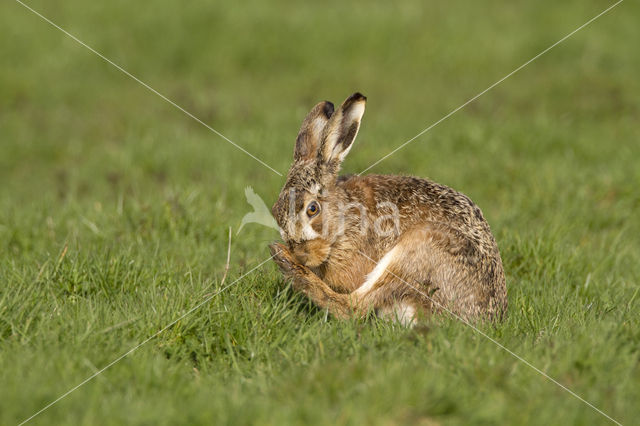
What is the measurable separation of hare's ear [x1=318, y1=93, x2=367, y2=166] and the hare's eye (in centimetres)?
35

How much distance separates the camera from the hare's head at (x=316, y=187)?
4.19 metres

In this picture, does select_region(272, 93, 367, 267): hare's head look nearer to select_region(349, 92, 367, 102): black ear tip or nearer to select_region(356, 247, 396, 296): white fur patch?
select_region(349, 92, 367, 102): black ear tip

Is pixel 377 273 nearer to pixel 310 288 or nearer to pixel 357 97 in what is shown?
pixel 310 288

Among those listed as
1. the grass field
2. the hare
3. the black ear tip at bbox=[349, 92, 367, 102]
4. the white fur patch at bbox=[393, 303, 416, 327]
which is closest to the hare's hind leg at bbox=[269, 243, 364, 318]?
the hare

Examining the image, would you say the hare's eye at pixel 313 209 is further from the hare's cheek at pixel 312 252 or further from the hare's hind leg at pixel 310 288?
the hare's hind leg at pixel 310 288

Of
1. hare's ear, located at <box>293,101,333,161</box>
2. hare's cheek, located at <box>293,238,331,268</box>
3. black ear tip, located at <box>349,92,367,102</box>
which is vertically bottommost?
hare's cheek, located at <box>293,238,331,268</box>

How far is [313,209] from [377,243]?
0.47 meters

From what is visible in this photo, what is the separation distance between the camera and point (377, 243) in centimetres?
434

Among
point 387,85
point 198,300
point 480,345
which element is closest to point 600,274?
point 480,345

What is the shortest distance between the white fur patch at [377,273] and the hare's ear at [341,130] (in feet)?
2.54

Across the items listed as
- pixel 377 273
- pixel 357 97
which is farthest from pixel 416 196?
pixel 357 97

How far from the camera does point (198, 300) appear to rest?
3.88m

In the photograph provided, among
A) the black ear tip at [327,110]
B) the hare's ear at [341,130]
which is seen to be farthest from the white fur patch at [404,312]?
the black ear tip at [327,110]

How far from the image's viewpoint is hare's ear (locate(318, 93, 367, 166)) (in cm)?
434
